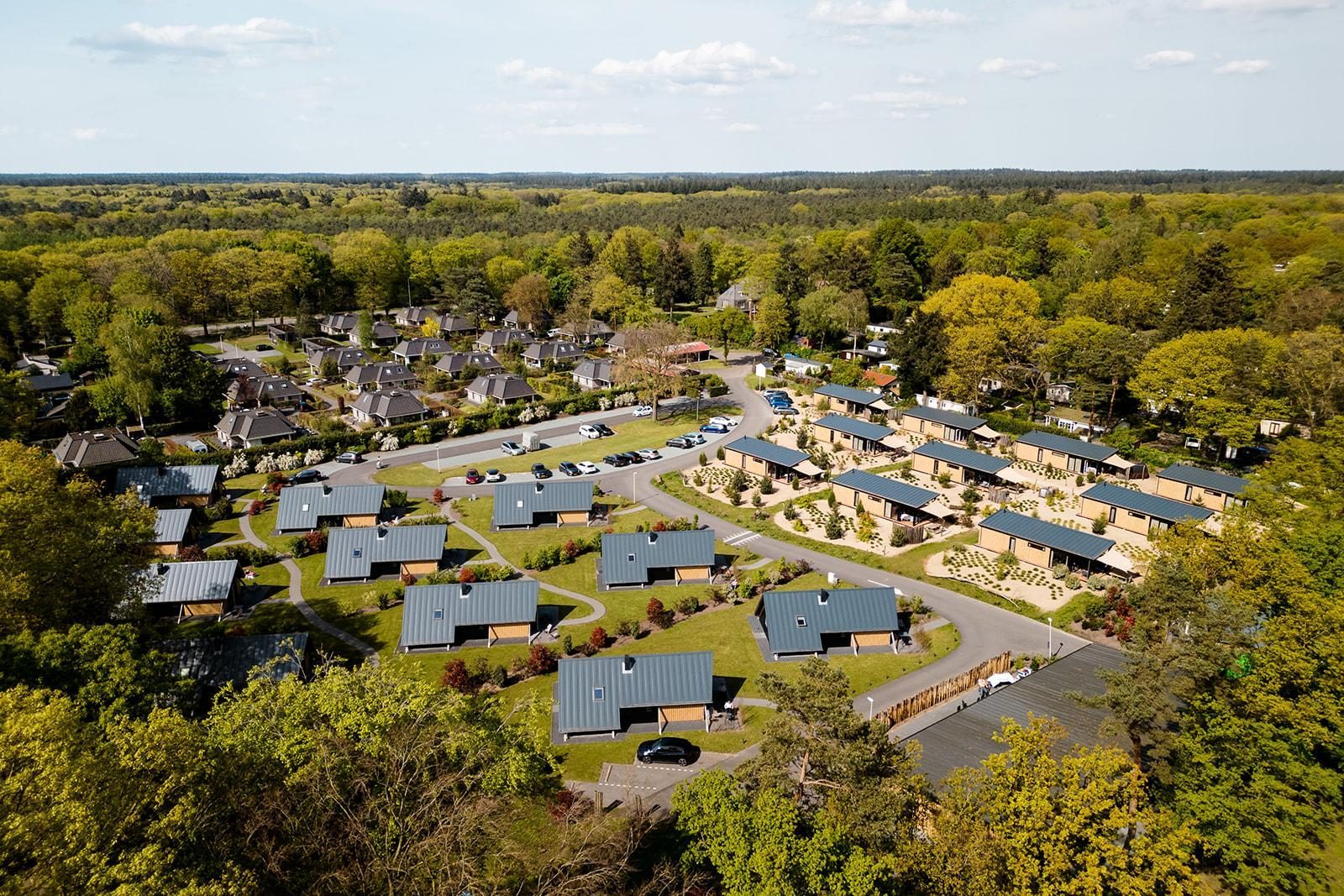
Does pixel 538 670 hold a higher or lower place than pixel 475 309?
→ lower

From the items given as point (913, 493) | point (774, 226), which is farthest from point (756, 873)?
point (774, 226)

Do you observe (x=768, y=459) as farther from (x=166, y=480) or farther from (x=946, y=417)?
(x=166, y=480)

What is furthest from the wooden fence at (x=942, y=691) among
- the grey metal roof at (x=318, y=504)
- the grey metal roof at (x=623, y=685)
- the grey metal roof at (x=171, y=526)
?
the grey metal roof at (x=171, y=526)

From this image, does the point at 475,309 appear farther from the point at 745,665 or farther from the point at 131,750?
the point at 131,750

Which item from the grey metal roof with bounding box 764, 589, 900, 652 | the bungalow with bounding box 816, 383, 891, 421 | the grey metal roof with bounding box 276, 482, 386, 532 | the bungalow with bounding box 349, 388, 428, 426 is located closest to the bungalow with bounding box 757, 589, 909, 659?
the grey metal roof with bounding box 764, 589, 900, 652

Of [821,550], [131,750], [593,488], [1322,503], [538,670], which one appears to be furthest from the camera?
[593,488]

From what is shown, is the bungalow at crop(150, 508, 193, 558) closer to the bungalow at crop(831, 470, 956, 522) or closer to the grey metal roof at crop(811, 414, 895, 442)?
the bungalow at crop(831, 470, 956, 522)
